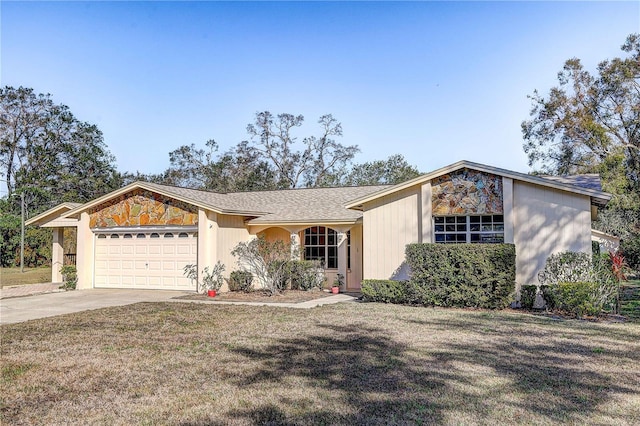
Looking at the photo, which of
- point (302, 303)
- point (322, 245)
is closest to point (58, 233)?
point (322, 245)

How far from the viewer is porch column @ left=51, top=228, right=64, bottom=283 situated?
20.2m

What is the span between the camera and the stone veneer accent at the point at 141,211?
53.4ft

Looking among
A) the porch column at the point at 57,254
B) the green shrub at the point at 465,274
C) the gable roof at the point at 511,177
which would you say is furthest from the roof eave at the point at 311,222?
the porch column at the point at 57,254

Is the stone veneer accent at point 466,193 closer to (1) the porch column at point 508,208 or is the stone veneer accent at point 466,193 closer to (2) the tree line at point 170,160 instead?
(1) the porch column at point 508,208

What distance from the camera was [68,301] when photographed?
13914mm

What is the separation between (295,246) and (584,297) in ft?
30.4

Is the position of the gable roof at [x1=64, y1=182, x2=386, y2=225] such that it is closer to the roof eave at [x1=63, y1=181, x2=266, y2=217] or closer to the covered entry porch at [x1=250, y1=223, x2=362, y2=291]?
the roof eave at [x1=63, y1=181, x2=266, y2=217]

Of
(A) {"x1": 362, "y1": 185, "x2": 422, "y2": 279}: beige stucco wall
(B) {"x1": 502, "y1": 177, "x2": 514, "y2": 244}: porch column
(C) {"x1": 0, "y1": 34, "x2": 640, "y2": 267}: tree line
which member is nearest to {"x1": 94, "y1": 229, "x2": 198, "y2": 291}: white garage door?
(A) {"x1": 362, "y1": 185, "x2": 422, "y2": 279}: beige stucco wall

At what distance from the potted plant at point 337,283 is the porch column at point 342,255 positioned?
13cm

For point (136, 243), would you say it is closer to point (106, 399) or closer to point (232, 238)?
point (232, 238)

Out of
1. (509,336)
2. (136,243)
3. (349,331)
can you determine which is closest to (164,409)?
(349,331)

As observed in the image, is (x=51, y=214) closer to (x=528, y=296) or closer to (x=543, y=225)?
(x=528, y=296)

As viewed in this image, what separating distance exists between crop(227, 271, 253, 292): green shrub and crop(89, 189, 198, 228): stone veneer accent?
93.4 inches

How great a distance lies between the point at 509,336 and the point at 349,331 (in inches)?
120
